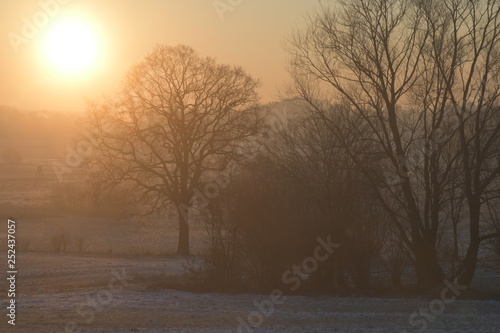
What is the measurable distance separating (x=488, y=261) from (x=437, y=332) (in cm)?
1474

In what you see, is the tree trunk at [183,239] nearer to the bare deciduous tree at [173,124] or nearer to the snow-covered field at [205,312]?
the bare deciduous tree at [173,124]

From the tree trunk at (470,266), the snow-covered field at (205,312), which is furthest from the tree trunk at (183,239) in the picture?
the tree trunk at (470,266)

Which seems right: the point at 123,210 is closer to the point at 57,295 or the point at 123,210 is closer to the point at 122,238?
the point at 122,238

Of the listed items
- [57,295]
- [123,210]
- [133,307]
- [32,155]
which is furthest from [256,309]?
[32,155]

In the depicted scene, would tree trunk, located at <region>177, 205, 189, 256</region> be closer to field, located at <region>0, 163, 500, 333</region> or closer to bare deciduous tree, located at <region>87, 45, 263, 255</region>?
bare deciduous tree, located at <region>87, 45, 263, 255</region>

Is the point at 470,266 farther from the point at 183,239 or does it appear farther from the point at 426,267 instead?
the point at 183,239

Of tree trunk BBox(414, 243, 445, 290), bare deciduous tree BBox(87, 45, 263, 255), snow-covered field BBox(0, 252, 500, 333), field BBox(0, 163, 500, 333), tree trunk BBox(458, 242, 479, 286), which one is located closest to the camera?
snow-covered field BBox(0, 252, 500, 333)

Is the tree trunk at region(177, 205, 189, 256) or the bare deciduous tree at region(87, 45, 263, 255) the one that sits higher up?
the bare deciduous tree at region(87, 45, 263, 255)

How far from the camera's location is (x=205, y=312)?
55.6 feet

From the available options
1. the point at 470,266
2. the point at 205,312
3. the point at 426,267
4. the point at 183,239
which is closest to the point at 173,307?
the point at 205,312

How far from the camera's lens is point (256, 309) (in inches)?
701

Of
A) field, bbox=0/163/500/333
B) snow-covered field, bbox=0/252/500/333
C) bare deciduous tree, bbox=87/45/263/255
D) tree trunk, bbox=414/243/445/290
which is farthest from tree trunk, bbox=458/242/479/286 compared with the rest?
bare deciduous tree, bbox=87/45/263/255

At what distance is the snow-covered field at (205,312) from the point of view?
14.9m

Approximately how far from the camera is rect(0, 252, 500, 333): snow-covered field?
587 inches
